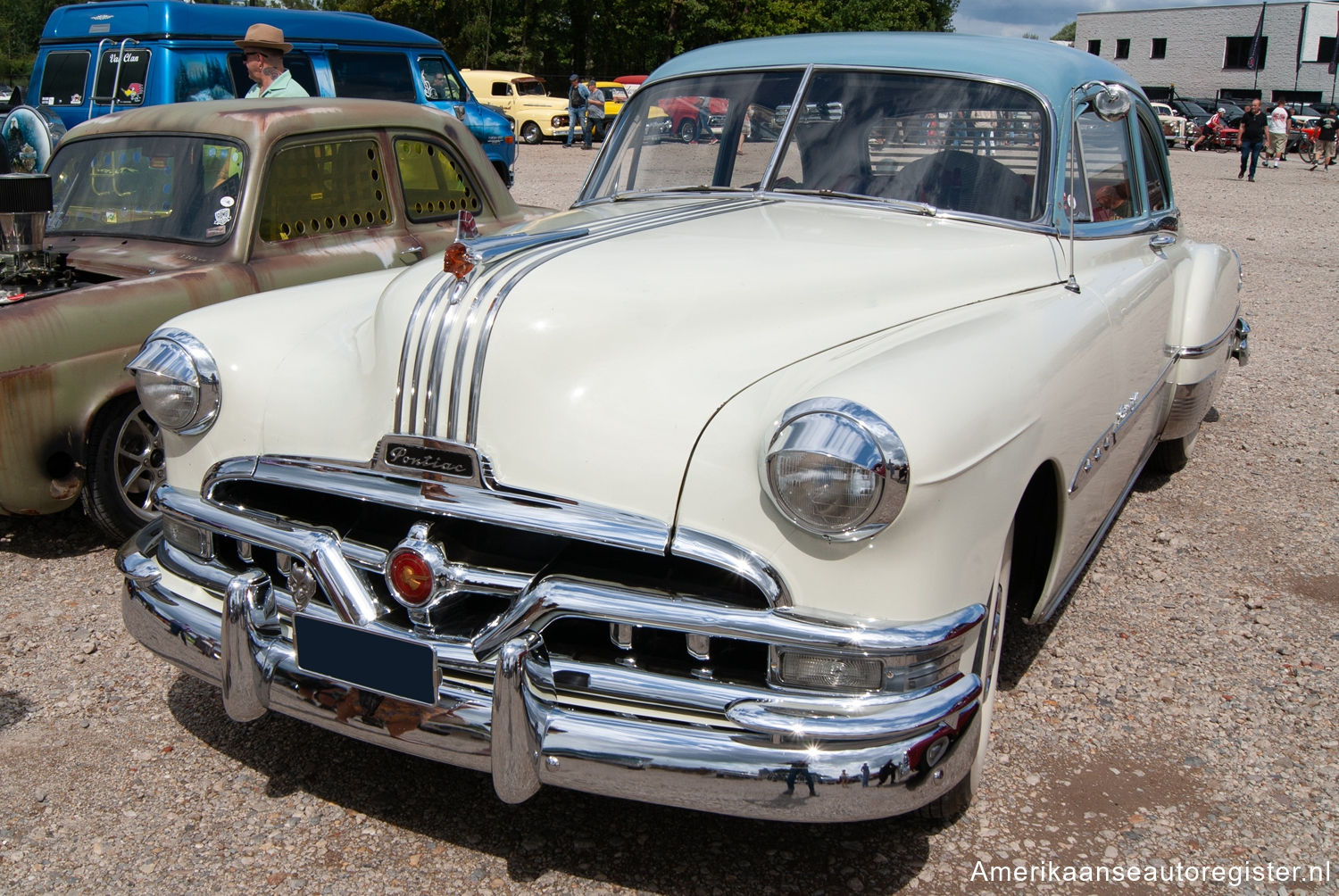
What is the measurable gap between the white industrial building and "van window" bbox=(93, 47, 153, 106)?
45003mm

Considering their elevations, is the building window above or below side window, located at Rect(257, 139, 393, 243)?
above

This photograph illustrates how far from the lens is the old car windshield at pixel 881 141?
329 centimetres

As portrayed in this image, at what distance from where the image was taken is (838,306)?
263 centimetres

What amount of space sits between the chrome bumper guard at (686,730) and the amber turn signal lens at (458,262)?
67 cm

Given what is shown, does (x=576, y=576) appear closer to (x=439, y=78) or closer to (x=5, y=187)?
(x=5, y=187)

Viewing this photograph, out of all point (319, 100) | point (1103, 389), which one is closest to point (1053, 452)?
point (1103, 389)

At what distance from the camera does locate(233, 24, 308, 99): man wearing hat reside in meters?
5.85

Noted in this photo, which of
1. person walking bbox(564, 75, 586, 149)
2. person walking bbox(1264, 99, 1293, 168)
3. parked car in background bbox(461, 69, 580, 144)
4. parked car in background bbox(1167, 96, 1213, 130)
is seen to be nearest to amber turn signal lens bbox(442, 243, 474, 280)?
person walking bbox(564, 75, 586, 149)

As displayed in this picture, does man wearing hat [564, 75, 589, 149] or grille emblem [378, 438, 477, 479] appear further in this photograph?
man wearing hat [564, 75, 589, 149]

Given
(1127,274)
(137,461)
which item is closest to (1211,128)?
(1127,274)

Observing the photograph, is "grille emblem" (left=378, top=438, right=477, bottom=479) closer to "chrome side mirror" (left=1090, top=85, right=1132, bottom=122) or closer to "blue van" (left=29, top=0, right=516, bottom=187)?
"chrome side mirror" (left=1090, top=85, right=1132, bottom=122)

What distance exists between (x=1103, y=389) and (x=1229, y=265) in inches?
81.9

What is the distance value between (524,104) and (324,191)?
2148 cm

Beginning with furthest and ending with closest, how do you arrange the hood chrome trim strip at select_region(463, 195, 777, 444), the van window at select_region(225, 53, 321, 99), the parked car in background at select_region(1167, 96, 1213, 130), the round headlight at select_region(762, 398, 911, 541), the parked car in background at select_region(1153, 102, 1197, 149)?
1. the parked car in background at select_region(1167, 96, 1213, 130)
2. the parked car in background at select_region(1153, 102, 1197, 149)
3. the van window at select_region(225, 53, 321, 99)
4. the hood chrome trim strip at select_region(463, 195, 777, 444)
5. the round headlight at select_region(762, 398, 911, 541)
